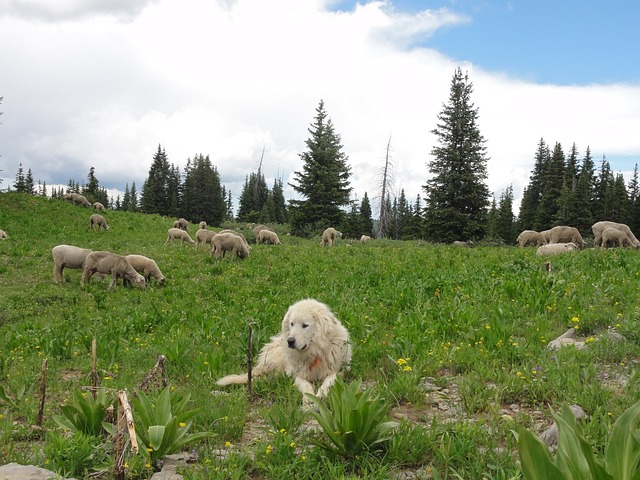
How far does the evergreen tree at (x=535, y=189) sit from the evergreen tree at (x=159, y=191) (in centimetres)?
6354

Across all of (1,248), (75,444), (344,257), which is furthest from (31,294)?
(75,444)

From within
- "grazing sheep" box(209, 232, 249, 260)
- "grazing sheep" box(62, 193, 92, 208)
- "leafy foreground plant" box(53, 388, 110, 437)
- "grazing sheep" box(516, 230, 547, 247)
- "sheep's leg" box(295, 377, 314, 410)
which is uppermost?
"grazing sheep" box(62, 193, 92, 208)

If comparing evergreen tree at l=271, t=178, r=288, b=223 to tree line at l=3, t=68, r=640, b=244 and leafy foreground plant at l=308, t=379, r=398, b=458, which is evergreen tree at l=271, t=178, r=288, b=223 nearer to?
tree line at l=3, t=68, r=640, b=244

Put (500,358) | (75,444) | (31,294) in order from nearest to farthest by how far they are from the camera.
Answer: (75,444), (500,358), (31,294)

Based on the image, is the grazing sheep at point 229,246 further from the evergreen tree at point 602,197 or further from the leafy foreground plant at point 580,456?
the evergreen tree at point 602,197

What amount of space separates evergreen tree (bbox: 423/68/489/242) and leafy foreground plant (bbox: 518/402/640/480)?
35.0m

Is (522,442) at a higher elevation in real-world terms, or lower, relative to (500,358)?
higher

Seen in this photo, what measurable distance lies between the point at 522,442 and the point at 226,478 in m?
2.22

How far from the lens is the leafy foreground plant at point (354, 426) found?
3639mm

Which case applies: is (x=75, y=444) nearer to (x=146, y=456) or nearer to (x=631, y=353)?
(x=146, y=456)

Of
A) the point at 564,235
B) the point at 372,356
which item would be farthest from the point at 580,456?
the point at 564,235

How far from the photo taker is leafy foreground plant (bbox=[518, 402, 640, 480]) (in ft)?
7.68

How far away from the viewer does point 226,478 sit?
11.1ft

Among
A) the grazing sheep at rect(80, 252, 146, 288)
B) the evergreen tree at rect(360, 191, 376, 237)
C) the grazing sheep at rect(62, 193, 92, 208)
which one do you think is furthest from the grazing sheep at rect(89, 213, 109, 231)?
the evergreen tree at rect(360, 191, 376, 237)
